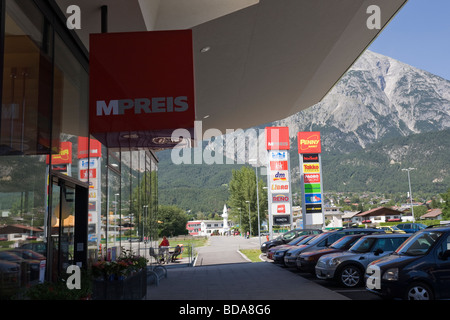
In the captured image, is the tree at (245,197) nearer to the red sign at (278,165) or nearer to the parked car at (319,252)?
the red sign at (278,165)

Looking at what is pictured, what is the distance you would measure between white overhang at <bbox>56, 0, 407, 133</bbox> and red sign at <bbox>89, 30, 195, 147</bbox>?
1.09 meters

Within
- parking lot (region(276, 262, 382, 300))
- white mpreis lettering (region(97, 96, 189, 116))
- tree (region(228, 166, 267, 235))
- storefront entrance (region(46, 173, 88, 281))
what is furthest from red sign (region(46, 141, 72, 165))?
tree (region(228, 166, 267, 235))

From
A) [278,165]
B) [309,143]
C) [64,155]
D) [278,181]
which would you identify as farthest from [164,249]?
[309,143]

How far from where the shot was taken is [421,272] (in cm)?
891

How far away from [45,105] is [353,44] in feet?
30.7

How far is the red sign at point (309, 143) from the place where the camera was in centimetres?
4406

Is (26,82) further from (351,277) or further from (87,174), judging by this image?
(351,277)

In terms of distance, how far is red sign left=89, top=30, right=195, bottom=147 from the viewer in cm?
690

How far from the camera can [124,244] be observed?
1328 centimetres

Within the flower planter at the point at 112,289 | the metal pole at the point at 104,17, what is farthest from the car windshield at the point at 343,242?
the metal pole at the point at 104,17

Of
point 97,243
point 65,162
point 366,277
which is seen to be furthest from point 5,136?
point 366,277
